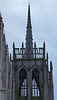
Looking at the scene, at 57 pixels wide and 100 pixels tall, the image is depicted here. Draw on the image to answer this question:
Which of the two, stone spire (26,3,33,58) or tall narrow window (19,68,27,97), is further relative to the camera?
stone spire (26,3,33,58)

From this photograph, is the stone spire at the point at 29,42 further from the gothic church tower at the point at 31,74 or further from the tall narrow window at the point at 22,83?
the tall narrow window at the point at 22,83

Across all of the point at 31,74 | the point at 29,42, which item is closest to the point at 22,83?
the point at 31,74

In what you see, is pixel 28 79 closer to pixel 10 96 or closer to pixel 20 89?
pixel 20 89

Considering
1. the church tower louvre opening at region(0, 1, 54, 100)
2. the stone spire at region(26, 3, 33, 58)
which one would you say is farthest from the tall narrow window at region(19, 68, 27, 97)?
the stone spire at region(26, 3, 33, 58)

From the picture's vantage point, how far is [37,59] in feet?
191

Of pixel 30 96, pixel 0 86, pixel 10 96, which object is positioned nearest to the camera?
pixel 0 86

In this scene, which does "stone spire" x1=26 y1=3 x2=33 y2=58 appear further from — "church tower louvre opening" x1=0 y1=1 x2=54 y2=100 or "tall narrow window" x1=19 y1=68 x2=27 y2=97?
"tall narrow window" x1=19 y1=68 x2=27 y2=97

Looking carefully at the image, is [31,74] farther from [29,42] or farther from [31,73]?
[29,42]

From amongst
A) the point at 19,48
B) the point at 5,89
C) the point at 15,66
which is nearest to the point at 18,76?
the point at 15,66

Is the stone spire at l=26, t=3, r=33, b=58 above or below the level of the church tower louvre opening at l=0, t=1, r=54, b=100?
above

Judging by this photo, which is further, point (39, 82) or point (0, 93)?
point (39, 82)

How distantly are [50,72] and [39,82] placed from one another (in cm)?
268

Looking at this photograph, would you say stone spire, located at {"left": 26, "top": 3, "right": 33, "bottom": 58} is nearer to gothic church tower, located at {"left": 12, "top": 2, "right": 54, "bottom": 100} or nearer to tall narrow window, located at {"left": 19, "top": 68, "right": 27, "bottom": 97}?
gothic church tower, located at {"left": 12, "top": 2, "right": 54, "bottom": 100}

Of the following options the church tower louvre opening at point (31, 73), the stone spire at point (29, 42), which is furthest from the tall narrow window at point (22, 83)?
the stone spire at point (29, 42)
